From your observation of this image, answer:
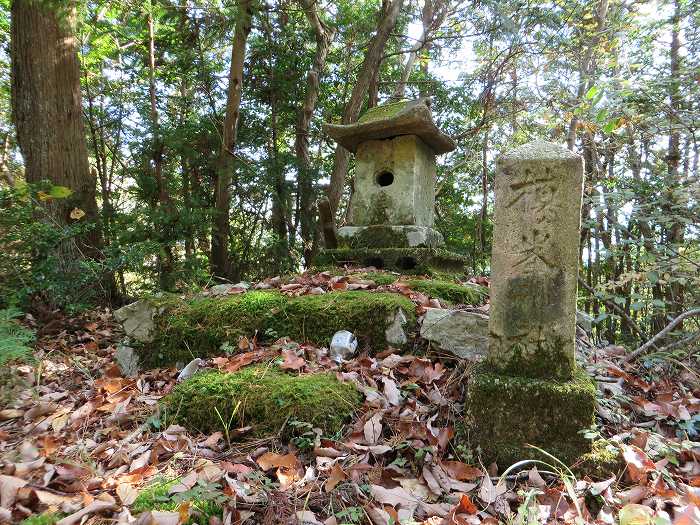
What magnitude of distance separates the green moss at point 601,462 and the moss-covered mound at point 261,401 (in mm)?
1200

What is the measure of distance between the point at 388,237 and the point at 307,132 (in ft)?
15.6

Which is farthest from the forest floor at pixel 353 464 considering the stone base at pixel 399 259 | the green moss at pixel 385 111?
the green moss at pixel 385 111

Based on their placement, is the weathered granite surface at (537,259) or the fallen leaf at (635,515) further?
the weathered granite surface at (537,259)

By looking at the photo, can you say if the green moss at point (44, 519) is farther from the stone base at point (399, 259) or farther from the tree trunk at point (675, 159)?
the tree trunk at point (675, 159)

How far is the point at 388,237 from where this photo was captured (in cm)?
526

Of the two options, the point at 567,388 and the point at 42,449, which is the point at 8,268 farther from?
the point at 567,388

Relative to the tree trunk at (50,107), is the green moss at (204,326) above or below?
below

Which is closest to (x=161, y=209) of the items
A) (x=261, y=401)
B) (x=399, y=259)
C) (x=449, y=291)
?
(x=399, y=259)

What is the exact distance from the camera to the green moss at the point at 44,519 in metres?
1.42

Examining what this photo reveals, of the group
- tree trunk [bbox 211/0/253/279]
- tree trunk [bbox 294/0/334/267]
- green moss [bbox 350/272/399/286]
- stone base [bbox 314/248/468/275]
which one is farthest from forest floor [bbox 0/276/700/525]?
tree trunk [bbox 294/0/334/267]

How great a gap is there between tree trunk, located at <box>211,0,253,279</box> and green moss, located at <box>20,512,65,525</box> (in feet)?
18.2

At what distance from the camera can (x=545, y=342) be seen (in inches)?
85.0

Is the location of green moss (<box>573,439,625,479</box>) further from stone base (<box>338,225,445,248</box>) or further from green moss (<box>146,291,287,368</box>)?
stone base (<box>338,225,445,248</box>)

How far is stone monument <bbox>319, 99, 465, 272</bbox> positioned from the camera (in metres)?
5.07
